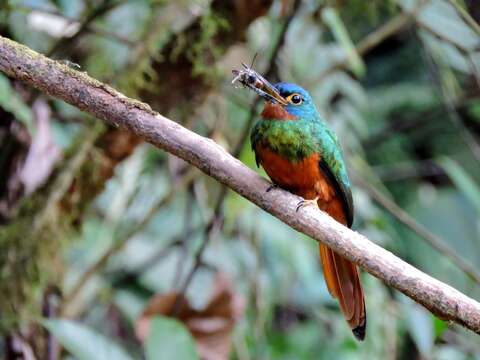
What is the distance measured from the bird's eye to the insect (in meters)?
0.05

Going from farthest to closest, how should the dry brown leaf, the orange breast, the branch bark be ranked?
the dry brown leaf
the orange breast
the branch bark

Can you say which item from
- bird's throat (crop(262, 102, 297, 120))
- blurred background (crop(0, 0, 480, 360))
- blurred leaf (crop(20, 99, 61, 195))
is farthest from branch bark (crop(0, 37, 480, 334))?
blurred leaf (crop(20, 99, 61, 195))

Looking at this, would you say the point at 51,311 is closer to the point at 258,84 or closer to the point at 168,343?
the point at 168,343

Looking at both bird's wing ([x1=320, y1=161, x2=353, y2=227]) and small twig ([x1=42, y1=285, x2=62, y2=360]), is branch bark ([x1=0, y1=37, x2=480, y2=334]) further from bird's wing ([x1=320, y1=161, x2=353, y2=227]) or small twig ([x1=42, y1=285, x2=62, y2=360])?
small twig ([x1=42, y1=285, x2=62, y2=360])

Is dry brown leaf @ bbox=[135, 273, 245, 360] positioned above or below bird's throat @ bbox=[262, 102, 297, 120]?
below

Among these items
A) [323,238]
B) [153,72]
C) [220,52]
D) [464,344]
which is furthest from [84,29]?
[464,344]

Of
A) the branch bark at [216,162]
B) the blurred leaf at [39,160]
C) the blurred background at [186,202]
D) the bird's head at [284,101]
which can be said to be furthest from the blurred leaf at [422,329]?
the blurred leaf at [39,160]

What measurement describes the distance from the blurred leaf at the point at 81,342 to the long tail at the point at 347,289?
59 cm

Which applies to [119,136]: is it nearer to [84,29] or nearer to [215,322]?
[84,29]

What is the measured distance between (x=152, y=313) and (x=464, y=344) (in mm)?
1307

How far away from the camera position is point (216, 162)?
5.07ft

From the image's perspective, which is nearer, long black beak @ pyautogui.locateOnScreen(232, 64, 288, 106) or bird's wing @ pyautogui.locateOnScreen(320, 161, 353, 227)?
long black beak @ pyautogui.locateOnScreen(232, 64, 288, 106)

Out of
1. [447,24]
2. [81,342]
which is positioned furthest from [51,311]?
[447,24]

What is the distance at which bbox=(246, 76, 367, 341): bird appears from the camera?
214 centimetres
